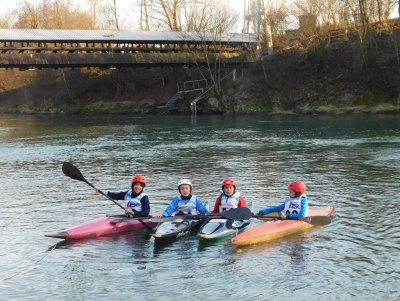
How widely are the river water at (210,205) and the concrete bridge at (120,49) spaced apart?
17.9 meters

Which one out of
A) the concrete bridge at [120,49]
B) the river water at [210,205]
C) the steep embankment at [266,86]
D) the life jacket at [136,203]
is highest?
the concrete bridge at [120,49]

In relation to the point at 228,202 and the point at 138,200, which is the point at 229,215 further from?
the point at 138,200

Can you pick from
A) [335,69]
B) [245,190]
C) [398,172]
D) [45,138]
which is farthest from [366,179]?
[335,69]

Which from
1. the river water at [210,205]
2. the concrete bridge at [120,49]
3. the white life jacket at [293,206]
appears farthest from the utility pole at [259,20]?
the white life jacket at [293,206]

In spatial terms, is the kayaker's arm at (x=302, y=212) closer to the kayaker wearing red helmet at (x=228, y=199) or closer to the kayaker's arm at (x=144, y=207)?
the kayaker wearing red helmet at (x=228, y=199)

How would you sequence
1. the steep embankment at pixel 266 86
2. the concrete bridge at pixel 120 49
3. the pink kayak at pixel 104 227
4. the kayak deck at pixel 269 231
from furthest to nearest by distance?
the steep embankment at pixel 266 86 → the concrete bridge at pixel 120 49 → the pink kayak at pixel 104 227 → the kayak deck at pixel 269 231

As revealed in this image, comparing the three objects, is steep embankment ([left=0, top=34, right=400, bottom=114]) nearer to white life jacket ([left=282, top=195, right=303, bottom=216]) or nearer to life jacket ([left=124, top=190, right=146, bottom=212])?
white life jacket ([left=282, top=195, right=303, bottom=216])

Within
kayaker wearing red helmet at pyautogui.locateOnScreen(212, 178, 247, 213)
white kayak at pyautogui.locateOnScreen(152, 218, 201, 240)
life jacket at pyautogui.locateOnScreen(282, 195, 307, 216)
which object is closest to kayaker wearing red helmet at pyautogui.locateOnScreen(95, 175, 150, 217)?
white kayak at pyautogui.locateOnScreen(152, 218, 201, 240)

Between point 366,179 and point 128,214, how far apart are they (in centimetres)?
1053

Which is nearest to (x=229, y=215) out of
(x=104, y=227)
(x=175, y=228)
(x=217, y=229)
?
(x=217, y=229)

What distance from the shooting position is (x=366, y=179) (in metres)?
22.1

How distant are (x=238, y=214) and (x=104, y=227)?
3158mm

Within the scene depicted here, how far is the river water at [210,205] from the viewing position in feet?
36.4

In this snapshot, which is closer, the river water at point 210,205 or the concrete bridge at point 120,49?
the river water at point 210,205
